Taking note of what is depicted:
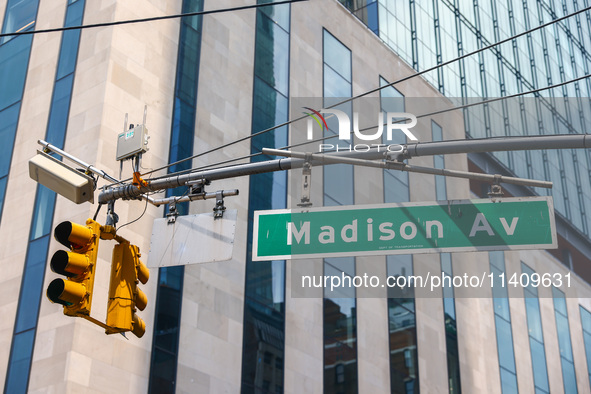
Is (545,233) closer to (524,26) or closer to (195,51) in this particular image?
(195,51)

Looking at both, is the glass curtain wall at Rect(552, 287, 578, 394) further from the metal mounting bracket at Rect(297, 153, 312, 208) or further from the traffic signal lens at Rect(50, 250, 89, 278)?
the traffic signal lens at Rect(50, 250, 89, 278)

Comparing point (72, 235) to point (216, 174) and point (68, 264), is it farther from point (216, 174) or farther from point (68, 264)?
point (216, 174)

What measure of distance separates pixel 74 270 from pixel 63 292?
1.09ft

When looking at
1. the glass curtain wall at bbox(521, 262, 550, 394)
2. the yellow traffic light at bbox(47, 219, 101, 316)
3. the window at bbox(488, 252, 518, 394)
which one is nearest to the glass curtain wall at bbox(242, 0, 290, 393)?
the yellow traffic light at bbox(47, 219, 101, 316)

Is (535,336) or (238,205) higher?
(535,336)

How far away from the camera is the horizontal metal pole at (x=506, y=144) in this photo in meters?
9.31

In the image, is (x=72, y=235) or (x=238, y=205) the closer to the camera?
(x=72, y=235)

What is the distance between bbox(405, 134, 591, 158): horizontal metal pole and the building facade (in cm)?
396

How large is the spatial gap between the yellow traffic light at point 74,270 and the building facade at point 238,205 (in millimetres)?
3813

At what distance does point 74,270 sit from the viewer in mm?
9641

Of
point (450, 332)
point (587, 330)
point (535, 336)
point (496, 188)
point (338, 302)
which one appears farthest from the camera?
point (587, 330)

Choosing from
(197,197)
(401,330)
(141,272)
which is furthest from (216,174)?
(401,330)

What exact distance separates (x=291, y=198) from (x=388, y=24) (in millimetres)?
13580

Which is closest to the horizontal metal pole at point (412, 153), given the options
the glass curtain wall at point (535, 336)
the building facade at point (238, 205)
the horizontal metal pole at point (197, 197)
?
the horizontal metal pole at point (197, 197)
